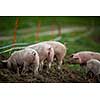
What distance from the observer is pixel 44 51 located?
3035mm

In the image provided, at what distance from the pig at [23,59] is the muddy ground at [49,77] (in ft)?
0.19

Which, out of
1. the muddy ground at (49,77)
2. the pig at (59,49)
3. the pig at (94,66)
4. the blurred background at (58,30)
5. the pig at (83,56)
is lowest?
the muddy ground at (49,77)

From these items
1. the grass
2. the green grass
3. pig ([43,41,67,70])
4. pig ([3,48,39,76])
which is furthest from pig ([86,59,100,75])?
pig ([3,48,39,76])

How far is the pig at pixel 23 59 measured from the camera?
9.86ft

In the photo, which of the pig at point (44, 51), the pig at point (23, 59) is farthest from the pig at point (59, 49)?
the pig at point (23, 59)

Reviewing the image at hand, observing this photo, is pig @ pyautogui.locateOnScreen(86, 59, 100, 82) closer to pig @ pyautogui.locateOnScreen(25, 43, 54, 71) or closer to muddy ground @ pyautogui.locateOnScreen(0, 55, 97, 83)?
muddy ground @ pyautogui.locateOnScreen(0, 55, 97, 83)

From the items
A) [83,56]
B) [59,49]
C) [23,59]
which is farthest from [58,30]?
[23,59]

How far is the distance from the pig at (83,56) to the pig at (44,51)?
0.84ft

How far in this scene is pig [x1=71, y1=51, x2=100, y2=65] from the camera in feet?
9.95

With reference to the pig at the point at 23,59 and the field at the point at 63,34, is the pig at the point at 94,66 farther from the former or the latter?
the pig at the point at 23,59

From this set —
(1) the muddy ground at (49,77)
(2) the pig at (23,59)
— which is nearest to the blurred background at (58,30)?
(2) the pig at (23,59)

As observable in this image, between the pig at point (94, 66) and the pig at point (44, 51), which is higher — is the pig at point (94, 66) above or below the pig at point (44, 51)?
below

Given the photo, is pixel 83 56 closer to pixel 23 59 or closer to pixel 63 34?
pixel 63 34

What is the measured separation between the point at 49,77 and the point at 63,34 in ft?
1.71
